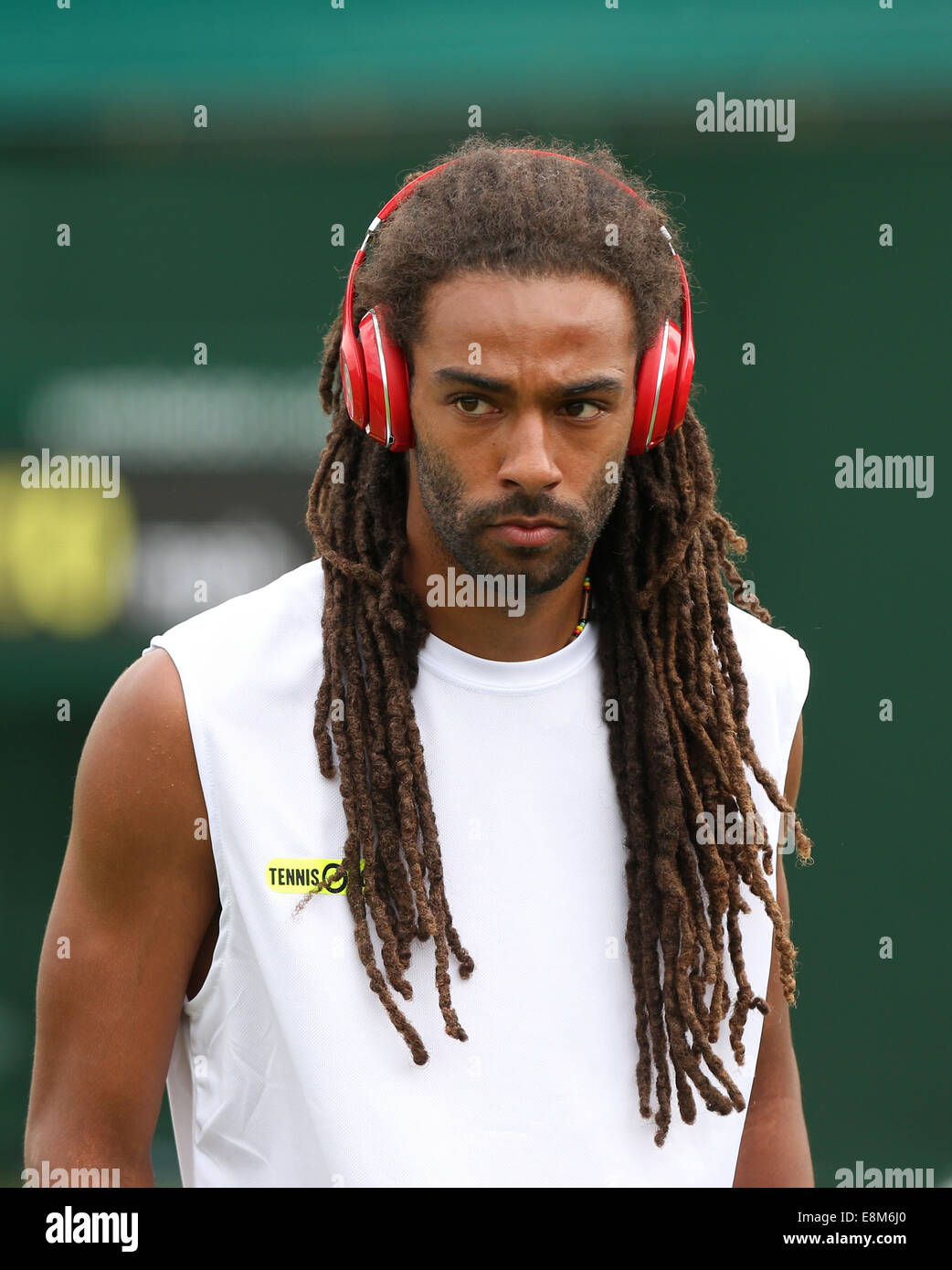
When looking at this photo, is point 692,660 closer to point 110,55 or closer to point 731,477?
point 731,477

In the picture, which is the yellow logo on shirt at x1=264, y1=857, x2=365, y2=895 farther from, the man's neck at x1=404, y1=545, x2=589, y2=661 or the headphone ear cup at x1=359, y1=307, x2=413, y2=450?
the headphone ear cup at x1=359, y1=307, x2=413, y2=450

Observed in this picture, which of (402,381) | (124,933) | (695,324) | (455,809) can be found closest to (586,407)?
(402,381)

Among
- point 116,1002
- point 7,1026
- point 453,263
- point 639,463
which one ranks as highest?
point 453,263

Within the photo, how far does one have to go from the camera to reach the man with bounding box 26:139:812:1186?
2.12m

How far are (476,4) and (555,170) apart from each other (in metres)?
2.05

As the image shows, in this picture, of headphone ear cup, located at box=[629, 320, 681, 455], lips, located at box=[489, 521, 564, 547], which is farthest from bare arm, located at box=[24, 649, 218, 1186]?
headphone ear cup, located at box=[629, 320, 681, 455]

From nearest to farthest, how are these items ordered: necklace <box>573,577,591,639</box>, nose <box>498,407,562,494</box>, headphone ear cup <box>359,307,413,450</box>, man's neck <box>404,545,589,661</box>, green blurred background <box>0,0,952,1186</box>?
1. nose <box>498,407,562,494</box>
2. headphone ear cup <box>359,307,413,450</box>
3. man's neck <box>404,545,589,661</box>
4. necklace <box>573,577,591,639</box>
5. green blurred background <box>0,0,952,1186</box>

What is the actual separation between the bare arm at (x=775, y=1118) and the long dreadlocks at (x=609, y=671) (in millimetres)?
122

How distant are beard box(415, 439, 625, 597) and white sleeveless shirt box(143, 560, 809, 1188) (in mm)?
198

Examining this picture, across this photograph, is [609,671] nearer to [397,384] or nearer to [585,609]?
[585,609]

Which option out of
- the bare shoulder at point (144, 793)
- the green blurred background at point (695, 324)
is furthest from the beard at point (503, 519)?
the green blurred background at point (695, 324)

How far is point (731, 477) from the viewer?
416cm

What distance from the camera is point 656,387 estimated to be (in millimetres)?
2250
